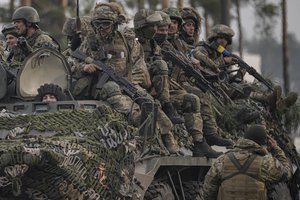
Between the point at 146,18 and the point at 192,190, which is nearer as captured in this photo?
the point at 192,190

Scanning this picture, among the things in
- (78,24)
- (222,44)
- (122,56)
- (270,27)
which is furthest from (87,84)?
(270,27)

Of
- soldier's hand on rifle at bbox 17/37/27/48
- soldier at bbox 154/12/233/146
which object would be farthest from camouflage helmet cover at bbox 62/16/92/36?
soldier's hand on rifle at bbox 17/37/27/48

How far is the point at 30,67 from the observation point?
1620 centimetres

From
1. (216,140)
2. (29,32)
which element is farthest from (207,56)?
(29,32)

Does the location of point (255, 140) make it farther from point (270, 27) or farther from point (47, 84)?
point (270, 27)

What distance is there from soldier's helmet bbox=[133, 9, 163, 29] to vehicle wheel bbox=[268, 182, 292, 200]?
3.00 m

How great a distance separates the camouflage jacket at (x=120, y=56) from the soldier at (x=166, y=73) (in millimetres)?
313

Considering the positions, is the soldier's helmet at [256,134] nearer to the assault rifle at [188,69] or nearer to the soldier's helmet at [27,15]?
the assault rifle at [188,69]

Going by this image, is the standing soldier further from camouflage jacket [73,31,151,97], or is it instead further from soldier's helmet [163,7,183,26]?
soldier's helmet [163,7,183,26]

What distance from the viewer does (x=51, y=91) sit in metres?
15.6

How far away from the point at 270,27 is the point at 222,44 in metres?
31.8

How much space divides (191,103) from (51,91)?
280cm

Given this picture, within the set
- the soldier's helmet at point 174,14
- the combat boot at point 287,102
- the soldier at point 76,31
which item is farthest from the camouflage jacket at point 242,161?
the combat boot at point 287,102

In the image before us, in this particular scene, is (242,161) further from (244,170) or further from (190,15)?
(190,15)
